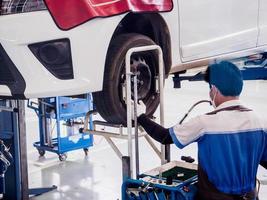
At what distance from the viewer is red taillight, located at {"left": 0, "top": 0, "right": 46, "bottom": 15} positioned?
6.79 ft

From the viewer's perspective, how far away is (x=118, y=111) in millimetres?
2344

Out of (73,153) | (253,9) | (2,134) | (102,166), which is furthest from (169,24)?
(73,153)

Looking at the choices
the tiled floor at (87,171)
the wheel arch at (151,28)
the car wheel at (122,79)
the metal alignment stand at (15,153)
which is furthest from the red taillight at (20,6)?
the tiled floor at (87,171)

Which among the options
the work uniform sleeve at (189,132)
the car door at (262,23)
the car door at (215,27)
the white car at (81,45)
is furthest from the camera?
the car door at (262,23)

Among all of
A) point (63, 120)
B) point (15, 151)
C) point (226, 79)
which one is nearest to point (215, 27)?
point (226, 79)

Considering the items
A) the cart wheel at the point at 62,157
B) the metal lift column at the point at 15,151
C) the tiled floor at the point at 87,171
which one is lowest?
the tiled floor at the point at 87,171

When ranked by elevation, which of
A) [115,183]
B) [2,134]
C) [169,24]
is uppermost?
[169,24]

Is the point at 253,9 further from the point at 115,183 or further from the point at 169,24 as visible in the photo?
the point at 115,183

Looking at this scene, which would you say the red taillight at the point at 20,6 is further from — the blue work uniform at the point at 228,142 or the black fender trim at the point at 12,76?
the blue work uniform at the point at 228,142

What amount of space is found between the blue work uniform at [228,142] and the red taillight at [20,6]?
35.7 inches

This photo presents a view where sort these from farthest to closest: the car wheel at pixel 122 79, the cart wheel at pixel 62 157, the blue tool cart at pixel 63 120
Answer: the cart wheel at pixel 62 157
the blue tool cart at pixel 63 120
the car wheel at pixel 122 79

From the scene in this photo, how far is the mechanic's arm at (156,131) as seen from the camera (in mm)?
2279

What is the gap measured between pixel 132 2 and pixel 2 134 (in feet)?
7.69

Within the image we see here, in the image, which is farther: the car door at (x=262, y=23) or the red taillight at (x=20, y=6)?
the car door at (x=262, y=23)
